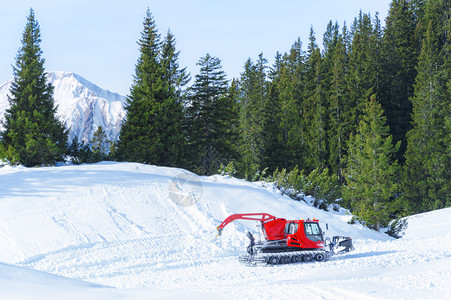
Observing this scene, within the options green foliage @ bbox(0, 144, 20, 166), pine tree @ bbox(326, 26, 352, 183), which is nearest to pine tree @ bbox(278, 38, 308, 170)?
pine tree @ bbox(326, 26, 352, 183)

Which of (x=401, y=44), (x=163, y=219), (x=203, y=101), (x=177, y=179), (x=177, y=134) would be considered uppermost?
(x=401, y=44)

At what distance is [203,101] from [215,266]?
23975 millimetres

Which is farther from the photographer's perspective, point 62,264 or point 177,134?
point 177,134

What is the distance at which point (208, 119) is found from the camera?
111ft

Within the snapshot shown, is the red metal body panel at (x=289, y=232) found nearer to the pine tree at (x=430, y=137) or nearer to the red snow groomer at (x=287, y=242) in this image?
the red snow groomer at (x=287, y=242)

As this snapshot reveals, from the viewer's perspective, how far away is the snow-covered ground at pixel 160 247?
7.89 meters

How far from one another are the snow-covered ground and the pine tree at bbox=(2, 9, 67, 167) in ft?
19.8

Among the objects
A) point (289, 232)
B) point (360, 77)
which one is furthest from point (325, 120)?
point (289, 232)

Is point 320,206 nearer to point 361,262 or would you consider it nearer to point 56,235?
point 361,262

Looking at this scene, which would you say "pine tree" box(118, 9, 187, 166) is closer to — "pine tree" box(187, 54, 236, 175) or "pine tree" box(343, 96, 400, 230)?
"pine tree" box(187, 54, 236, 175)

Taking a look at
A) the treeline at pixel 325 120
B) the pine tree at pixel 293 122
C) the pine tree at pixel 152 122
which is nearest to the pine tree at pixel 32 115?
the treeline at pixel 325 120

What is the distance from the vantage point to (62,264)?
36.3 feet

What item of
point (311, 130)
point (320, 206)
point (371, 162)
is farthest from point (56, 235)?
point (311, 130)

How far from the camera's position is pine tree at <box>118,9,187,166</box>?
1174 inches
